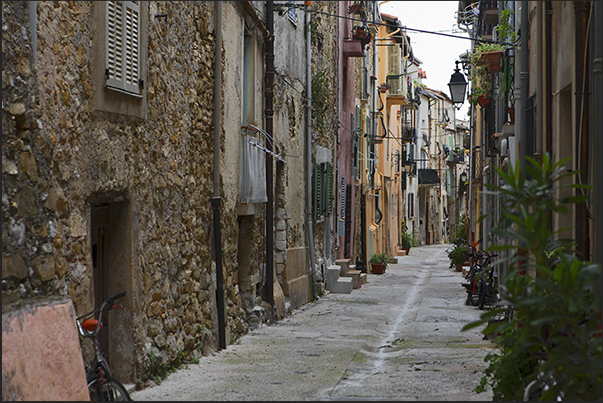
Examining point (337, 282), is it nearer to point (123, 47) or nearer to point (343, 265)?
point (343, 265)

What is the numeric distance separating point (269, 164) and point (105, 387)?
7.63 metres

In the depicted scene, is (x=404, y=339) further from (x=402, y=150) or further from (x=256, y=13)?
(x=402, y=150)

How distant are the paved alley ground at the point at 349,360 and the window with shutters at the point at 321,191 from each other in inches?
98.1

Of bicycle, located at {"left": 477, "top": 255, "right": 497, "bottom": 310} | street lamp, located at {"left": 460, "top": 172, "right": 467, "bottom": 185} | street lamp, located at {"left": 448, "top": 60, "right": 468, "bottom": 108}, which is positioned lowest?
bicycle, located at {"left": 477, "top": 255, "right": 497, "bottom": 310}

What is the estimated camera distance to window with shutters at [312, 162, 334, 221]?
17.4m

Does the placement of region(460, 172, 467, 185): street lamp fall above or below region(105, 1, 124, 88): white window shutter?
above

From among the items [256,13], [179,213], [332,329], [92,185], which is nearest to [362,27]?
[256,13]

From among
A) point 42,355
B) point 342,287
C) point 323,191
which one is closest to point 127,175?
point 42,355

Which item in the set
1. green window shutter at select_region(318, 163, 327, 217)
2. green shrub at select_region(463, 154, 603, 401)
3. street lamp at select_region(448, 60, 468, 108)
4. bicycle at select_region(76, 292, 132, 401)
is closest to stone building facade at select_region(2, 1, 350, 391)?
bicycle at select_region(76, 292, 132, 401)

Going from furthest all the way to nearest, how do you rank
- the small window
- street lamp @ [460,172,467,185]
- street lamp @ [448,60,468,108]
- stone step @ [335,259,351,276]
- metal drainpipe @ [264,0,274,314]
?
street lamp @ [460,172,467,185] → stone step @ [335,259,351,276] → street lamp @ [448,60,468,108] → the small window → metal drainpipe @ [264,0,274,314]

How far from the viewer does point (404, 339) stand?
1121 cm

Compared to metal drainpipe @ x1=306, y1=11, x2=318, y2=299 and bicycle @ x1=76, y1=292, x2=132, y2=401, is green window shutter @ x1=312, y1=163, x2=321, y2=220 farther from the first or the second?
bicycle @ x1=76, y1=292, x2=132, y2=401

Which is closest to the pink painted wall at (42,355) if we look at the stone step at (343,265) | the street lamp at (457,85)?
the street lamp at (457,85)

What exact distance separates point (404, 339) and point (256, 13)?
5.35m
